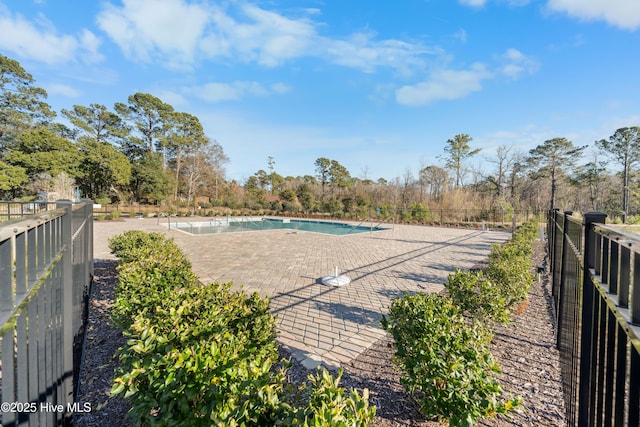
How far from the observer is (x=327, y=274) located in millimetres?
5613

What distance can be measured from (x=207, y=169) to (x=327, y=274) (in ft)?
90.8

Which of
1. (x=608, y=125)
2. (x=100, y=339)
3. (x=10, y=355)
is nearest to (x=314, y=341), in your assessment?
(x=100, y=339)

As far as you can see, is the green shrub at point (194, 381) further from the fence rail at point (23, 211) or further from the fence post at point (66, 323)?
the fence rail at point (23, 211)

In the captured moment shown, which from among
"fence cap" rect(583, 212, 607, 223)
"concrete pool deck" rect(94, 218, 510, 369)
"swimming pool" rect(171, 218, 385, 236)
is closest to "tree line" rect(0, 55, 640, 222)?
"swimming pool" rect(171, 218, 385, 236)

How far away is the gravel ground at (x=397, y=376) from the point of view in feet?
6.17

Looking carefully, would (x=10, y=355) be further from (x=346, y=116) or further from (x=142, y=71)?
(x=346, y=116)

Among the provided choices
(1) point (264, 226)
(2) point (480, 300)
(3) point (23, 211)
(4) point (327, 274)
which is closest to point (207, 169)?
(1) point (264, 226)

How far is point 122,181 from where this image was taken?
22562mm

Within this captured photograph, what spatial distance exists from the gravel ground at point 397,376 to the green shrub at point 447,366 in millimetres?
233

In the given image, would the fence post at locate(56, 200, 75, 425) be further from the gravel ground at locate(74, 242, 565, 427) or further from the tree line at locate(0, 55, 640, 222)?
the tree line at locate(0, 55, 640, 222)

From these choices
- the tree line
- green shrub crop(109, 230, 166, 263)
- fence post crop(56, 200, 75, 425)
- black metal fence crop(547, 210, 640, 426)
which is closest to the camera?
black metal fence crop(547, 210, 640, 426)

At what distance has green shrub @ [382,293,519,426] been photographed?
4.94 feet

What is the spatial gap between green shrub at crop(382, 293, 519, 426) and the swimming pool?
12.7 meters

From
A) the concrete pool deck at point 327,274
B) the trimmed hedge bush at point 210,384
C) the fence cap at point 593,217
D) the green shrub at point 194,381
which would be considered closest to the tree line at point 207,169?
the concrete pool deck at point 327,274
